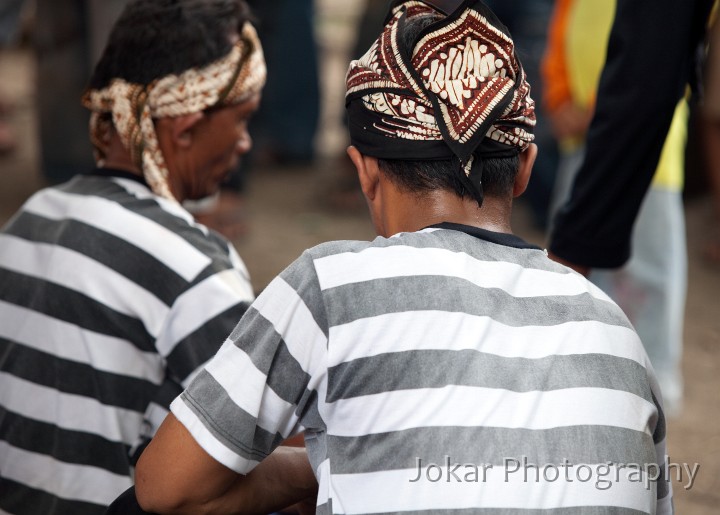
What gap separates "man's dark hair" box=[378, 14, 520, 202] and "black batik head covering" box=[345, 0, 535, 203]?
1cm

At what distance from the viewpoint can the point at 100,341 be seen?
2.26 m

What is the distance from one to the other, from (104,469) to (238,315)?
470 millimetres

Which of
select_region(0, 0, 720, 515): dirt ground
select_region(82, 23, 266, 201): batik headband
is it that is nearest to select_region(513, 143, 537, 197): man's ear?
select_region(82, 23, 266, 201): batik headband

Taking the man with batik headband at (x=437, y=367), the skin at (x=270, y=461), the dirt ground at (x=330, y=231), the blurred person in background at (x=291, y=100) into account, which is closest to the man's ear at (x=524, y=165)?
the skin at (x=270, y=461)

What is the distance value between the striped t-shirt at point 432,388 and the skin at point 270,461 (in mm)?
45

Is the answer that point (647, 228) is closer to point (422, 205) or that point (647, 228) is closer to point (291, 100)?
point (422, 205)

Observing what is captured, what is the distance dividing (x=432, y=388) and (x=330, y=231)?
4.49m

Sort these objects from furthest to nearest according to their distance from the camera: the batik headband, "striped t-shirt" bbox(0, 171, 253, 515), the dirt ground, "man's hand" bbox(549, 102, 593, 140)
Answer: "man's hand" bbox(549, 102, 593, 140), the dirt ground, the batik headband, "striped t-shirt" bbox(0, 171, 253, 515)

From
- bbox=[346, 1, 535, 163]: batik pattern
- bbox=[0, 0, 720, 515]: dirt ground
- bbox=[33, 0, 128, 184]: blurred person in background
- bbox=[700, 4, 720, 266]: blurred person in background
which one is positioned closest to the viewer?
bbox=[346, 1, 535, 163]: batik pattern

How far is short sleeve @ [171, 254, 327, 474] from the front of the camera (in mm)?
1632

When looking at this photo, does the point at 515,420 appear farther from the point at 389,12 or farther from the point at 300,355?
the point at 389,12

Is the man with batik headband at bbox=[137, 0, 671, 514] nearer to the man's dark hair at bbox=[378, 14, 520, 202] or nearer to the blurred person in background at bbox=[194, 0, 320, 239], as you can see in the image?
the man's dark hair at bbox=[378, 14, 520, 202]

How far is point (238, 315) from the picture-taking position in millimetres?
2236

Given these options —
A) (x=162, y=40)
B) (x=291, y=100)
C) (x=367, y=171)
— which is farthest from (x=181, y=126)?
(x=291, y=100)
